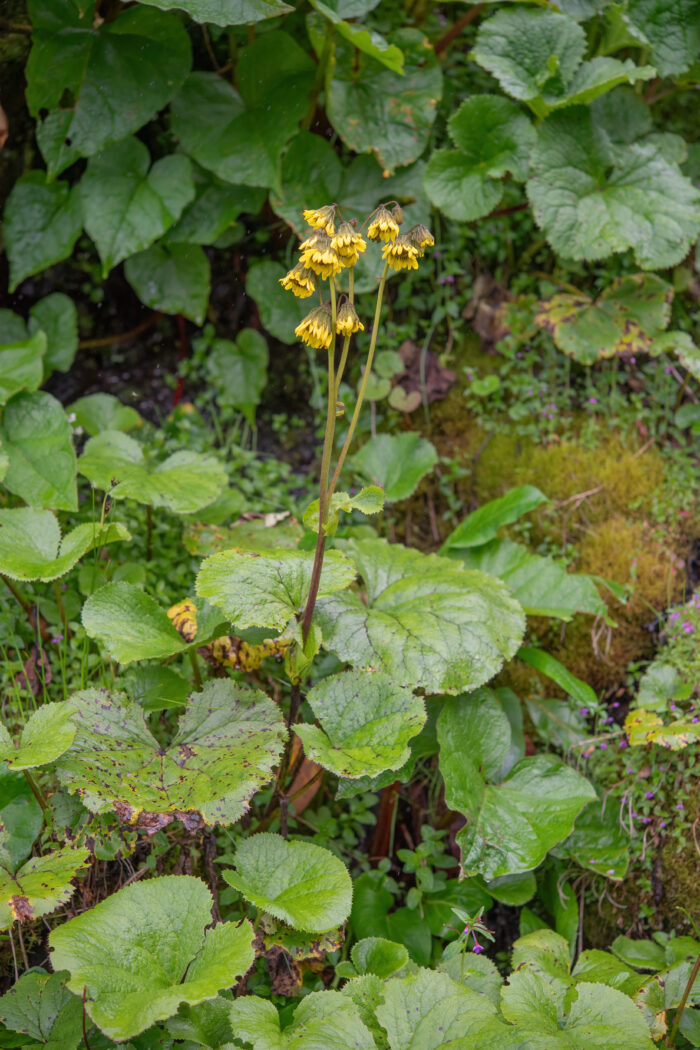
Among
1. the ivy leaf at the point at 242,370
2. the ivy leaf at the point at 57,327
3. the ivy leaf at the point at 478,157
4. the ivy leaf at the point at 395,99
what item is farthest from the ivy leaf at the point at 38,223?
the ivy leaf at the point at 478,157

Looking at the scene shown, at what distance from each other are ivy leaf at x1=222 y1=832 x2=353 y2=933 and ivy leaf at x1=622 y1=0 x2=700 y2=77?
293cm

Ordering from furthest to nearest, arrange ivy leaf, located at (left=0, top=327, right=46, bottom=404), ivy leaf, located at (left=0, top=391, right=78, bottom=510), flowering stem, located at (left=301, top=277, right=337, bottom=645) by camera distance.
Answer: ivy leaf, located at (left=0, top=327, right=46, bottom=404) < ivy leaf, located at (left=0, top=391, right=78, bottom=510) < flowering stem, located at (left=301, top=277, right=337, bottom=645)

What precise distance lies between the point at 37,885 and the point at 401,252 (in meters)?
1.42

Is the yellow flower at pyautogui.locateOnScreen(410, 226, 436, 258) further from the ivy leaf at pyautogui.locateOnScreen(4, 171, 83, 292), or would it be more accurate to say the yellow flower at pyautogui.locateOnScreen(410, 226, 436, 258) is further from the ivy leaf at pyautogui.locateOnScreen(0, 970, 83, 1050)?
the ivy leaf at pyautogui.locateOnScreen(4, 171, 83, 292)

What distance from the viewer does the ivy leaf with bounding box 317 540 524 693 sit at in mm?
1984

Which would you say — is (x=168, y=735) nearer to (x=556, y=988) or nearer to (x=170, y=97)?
(x=556, y=988)

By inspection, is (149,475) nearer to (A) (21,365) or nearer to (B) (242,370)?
(A) (21,365)

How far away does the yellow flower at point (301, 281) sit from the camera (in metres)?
1.53

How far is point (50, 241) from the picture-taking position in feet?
9.52

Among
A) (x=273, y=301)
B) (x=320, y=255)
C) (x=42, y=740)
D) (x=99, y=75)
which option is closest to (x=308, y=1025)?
(x=42, y=740)

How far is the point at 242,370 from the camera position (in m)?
3.18

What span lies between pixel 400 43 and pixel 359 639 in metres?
2.21

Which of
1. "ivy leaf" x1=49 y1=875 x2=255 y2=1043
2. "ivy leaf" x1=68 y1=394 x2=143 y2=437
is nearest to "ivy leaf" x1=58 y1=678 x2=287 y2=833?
"ivy leaf" x1=49 y1=875 x2=255 y2=1043

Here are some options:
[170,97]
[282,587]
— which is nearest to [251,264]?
[170,97]
